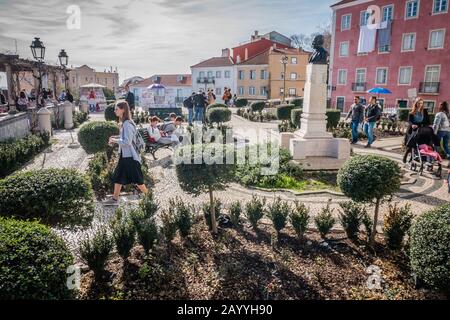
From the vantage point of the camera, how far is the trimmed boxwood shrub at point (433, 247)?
3211mm

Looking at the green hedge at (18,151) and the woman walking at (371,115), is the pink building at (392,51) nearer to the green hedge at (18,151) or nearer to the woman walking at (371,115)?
the woman walking at (371,115)

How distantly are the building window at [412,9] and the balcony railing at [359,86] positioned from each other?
257 inches

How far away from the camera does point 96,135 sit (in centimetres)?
868

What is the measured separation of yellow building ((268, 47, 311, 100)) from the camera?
50759 mm

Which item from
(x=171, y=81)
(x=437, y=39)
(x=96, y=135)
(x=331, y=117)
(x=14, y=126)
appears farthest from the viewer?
(x=171, y=81)

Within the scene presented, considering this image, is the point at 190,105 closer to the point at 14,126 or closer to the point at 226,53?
the point at 14,126

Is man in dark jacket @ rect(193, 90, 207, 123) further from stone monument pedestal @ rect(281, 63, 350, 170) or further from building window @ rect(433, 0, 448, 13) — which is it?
building window @ rect(433, 0, 448, 13)

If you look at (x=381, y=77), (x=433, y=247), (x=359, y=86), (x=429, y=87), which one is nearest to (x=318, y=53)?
(x=433, y=247)

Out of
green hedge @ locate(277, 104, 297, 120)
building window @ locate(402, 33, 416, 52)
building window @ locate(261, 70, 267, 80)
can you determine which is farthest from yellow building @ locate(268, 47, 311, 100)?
green hedge @ locate(277, 104, 297, 120)

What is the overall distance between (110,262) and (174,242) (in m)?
0.97

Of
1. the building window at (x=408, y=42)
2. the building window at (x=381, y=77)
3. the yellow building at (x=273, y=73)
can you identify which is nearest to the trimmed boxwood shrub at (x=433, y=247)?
the building window at (x=408, y=42)

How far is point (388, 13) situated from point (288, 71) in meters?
22.4
